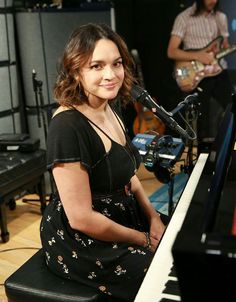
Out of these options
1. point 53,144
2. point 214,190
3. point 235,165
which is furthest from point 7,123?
point 214,190

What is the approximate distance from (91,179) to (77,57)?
43cm

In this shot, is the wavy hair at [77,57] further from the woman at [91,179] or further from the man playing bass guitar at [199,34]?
the man playing bass guitar at [199,34]

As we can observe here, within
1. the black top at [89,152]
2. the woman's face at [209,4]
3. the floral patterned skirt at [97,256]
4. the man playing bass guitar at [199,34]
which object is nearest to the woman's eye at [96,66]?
the black top at [89,152]

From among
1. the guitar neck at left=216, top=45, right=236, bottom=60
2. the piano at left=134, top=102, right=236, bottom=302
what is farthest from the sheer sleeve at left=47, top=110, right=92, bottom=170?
the guitar neck at left=216, top=45, right=236, bottom=60

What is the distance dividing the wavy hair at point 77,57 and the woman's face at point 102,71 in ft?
0.06

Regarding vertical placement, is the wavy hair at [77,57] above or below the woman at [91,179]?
above

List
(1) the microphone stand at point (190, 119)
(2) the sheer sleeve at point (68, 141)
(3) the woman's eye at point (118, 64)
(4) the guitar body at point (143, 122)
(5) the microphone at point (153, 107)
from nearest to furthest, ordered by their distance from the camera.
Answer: (2) the sheer sleeve at point (68, 141) → (3) the woman's eye at point (118, 64) → (5) the microphone at point (153, 107) → (1) the microphone stand at point (190, 119) → (4) the guitar body at point (143, 122)

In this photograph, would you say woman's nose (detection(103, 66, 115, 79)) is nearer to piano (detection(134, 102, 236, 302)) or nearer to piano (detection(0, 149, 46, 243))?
piano (detection(134, 102, 236, 302))

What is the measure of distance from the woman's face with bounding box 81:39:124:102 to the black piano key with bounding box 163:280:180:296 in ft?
2.27

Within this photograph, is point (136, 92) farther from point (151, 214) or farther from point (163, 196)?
point (163, 196)

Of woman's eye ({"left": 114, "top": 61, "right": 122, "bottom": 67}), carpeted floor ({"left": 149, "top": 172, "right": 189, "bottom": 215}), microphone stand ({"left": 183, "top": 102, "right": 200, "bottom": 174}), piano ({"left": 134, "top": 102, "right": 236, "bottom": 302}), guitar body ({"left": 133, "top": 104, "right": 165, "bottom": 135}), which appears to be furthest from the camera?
guitar body ({"left": 133, "top": 104, "right": 165, "bottom": 135})

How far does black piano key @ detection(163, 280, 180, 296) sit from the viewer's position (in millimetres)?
1073

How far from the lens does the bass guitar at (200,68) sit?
4.07 m

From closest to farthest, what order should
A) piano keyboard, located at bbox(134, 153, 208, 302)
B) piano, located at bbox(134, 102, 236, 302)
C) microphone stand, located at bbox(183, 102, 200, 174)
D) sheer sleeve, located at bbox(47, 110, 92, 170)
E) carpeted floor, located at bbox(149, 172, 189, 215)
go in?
piano, located at bbox(134, 102, 236, 302)
piano keyboard, located at bbox(134, 153, 208, 302)
sheer sleeve, located at bbox(47, 110, 92, 170)
microphone stand, located at bbox(183, 102, 200, 174)
carpeted floor, located at bbox(149, 172, 189, 215)
